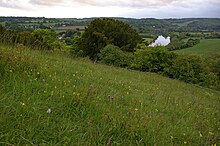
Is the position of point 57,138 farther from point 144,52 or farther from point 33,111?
point 144,52

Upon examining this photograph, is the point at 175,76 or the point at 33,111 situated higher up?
the point at 33,111

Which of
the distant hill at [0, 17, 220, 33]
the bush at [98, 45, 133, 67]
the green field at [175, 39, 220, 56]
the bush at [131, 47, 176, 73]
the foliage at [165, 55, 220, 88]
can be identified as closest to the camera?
the foliage at [165, 55, 220, 88]

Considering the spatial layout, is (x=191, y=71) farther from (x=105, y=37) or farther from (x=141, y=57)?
(x=105, y=37)

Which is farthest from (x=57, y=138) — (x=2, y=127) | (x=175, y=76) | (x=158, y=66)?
(x=158, y=66)

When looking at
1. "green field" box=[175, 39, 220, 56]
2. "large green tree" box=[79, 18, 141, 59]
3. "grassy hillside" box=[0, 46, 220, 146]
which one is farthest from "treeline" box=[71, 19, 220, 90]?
"grassy hillside" box=[0, 46, 220, 146]

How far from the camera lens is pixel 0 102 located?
3.00 metres

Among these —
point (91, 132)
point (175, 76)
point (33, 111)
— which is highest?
point (33, 111)

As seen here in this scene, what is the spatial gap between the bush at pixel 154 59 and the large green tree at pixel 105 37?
10576 millimetres

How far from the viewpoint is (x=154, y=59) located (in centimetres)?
3094

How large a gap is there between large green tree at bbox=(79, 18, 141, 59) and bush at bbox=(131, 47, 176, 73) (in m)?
10.6

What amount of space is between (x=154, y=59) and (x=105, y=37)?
12379 mm

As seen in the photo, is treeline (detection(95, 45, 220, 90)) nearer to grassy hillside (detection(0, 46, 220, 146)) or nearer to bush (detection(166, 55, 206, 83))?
bush (detection(166, 55, 206, 83))

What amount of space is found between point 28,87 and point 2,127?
1.37m

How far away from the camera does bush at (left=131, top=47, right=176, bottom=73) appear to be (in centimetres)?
3052
